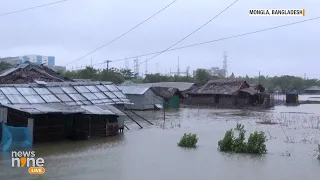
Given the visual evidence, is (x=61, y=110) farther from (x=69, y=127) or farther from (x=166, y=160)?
(x=166, y=160)

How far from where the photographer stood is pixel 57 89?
65.1ft

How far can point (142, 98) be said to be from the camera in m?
37.3

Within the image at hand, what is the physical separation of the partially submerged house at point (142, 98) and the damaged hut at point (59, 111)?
51.8 feet

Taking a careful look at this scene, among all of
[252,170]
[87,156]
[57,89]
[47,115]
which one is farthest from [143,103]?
[252,170]

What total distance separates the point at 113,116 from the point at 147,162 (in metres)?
6.94

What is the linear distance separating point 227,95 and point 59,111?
30.7m

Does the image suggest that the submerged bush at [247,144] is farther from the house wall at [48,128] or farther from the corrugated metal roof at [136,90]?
the corrugated metal roof at [136,90]

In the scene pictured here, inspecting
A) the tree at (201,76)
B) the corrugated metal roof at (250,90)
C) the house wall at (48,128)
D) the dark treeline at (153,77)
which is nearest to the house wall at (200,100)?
the corrugated metal roof at (250,90)

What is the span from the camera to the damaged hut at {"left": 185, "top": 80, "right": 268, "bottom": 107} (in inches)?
1720

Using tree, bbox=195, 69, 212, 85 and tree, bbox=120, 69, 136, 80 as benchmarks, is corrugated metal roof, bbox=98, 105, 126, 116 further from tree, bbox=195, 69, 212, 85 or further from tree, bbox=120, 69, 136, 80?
tree, bbox=120, 69, 136, 80

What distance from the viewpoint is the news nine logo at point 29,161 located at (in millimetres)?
11294

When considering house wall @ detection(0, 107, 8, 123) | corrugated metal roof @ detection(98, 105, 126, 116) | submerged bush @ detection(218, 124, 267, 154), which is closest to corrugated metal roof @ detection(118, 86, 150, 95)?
corrugated metal roof @ detection(98, 105, 126, 116)

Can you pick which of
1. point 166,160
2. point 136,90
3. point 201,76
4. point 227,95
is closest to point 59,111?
point 166,160

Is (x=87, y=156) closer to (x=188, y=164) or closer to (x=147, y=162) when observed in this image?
(x=147, y=162)
